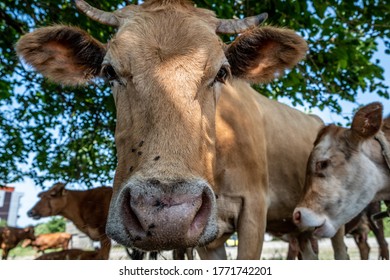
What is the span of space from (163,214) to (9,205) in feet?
161

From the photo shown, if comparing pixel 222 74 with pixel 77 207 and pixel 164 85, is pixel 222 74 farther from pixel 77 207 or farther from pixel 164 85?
pixel 77 207

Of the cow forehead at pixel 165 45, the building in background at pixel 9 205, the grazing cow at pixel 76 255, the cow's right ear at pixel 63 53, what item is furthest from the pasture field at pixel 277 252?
the building in background at pixel 9 205

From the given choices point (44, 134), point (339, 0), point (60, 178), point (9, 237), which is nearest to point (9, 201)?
point (9, 237)

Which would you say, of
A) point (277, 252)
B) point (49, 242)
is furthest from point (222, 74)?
point (49, 242)

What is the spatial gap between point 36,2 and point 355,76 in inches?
220

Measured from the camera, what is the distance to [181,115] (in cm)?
278

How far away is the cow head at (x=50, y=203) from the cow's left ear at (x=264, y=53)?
9817mm

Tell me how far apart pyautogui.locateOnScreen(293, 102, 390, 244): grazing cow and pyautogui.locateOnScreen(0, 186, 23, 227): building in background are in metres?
44.6

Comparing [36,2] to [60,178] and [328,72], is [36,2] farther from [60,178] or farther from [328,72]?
[60,178]

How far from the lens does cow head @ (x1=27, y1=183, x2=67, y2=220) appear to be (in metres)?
12.7

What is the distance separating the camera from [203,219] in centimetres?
241

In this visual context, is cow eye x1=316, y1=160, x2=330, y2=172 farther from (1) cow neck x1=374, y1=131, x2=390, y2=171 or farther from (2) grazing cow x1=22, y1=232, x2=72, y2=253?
(2) grazing cow x1=22, y1=232, x2=72, y2=253

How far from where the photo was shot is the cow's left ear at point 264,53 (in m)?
3.84

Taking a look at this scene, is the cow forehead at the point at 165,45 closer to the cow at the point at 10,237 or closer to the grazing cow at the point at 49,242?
the cow at the point at 10,237
